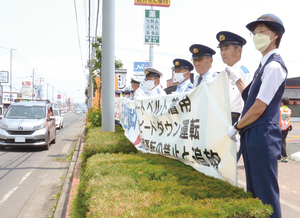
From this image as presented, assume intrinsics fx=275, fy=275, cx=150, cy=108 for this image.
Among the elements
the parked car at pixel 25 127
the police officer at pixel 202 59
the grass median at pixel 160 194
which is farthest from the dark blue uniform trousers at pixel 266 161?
the parked car at pixel 25 127

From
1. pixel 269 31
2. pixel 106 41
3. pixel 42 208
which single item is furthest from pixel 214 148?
pixel 106 41

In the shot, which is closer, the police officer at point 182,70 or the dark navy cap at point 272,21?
the dark navy cap at point 272,21

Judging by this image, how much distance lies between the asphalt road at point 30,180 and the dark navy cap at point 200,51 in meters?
3.42

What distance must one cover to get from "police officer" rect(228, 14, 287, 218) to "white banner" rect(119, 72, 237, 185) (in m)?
0.31

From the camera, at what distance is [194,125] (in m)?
3.33

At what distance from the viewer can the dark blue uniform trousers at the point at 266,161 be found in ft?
7.40

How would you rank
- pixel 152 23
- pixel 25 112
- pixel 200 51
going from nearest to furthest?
1. pixel 200 51
2. pixel 25 112
3. pixel 152 23

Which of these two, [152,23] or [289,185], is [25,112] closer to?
[152,23]

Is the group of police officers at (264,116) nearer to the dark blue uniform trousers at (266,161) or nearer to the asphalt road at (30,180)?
the dark blue uniform trousers at (266,161)

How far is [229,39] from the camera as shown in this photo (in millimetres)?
3197

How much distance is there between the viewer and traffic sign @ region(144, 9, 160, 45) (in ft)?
41.2

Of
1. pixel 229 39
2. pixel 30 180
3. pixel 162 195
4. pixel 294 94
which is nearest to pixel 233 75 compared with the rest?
pixel 229 39

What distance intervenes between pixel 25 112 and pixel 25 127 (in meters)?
1.27

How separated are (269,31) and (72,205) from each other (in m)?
3.26
